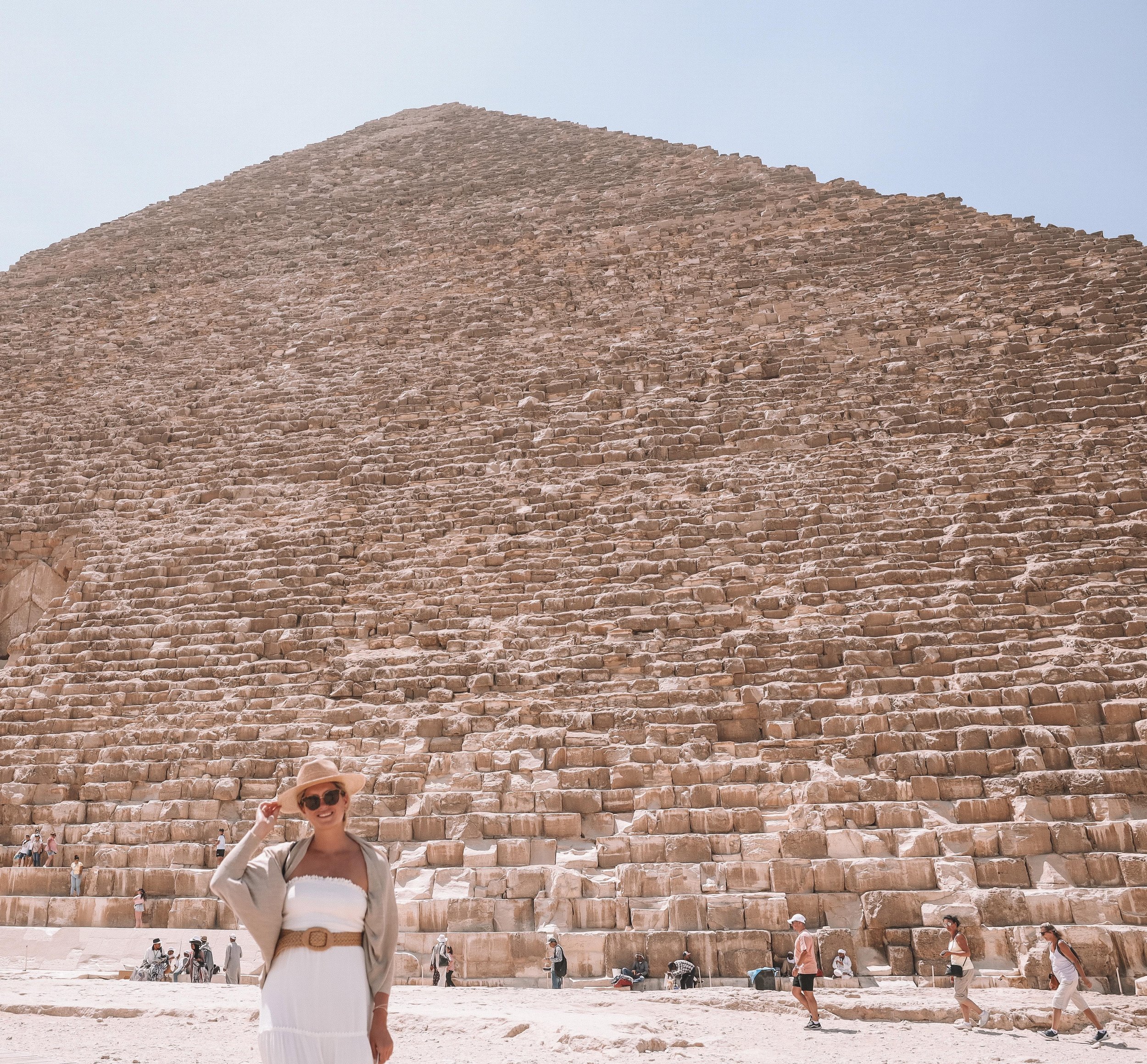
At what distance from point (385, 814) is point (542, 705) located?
1.45m

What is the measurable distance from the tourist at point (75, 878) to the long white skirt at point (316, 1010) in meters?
6.19

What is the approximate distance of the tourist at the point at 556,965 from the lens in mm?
5902

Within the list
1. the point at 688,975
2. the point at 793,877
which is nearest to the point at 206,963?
the point at 688,975

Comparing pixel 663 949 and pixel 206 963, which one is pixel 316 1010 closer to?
pixel 663 949

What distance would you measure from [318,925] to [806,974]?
3.56 meters

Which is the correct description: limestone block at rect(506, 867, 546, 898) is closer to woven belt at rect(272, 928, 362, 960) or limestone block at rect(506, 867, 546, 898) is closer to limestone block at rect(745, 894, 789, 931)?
limestone block at rect(745, 894, 789, 931)

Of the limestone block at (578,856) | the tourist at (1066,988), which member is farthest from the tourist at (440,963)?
the tourist at (1066,988)

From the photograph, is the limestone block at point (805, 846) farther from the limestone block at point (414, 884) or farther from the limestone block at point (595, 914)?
the limestone block at point (414, 884)

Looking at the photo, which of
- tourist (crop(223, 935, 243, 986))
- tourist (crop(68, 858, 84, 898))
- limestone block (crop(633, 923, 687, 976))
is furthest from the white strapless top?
tourist (crop(68, 858, 84, 898))

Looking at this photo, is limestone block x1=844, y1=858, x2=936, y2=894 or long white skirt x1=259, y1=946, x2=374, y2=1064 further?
limestone block x1=844, y1=858, x2=936, y2=894

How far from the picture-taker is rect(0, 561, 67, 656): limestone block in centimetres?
1109

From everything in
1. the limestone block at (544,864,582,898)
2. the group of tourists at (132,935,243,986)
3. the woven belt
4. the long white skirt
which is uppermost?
the woven belt

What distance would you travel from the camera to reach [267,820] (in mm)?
2191

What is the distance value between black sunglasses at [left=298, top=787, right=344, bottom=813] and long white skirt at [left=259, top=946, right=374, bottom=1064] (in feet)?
1.02
